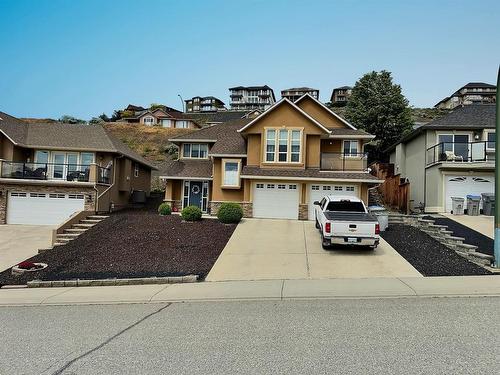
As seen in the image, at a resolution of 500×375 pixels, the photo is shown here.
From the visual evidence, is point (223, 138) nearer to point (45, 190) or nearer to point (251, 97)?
point (45, 190)

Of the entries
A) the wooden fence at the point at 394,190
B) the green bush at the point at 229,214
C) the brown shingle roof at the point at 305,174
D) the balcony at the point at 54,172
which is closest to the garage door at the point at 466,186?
the wooden fence at the point at 394,190

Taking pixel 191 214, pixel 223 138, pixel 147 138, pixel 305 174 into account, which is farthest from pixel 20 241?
pixel 147 138

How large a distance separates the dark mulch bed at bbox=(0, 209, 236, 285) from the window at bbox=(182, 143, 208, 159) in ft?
25.2

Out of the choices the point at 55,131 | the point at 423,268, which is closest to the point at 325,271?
the point at 423,268

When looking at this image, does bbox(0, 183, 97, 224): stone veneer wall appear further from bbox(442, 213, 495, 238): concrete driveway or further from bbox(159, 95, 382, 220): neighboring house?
bbox(442, 213, 495, 238): concrete driveway

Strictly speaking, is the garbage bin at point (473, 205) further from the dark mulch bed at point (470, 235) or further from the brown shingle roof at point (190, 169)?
the brown shingle roof at point (190, 169)

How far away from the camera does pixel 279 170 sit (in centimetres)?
2362

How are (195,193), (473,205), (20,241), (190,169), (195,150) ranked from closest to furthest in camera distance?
(20,241), (473,205), (195,193), (190,169), (195,150)

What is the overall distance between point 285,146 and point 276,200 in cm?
343

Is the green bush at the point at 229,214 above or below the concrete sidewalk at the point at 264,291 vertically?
above

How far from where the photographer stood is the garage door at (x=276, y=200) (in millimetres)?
23438

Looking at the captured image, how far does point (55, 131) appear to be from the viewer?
90.8 ft

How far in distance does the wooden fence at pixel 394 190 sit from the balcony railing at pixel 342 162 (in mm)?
3298

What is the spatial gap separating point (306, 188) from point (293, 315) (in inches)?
639
